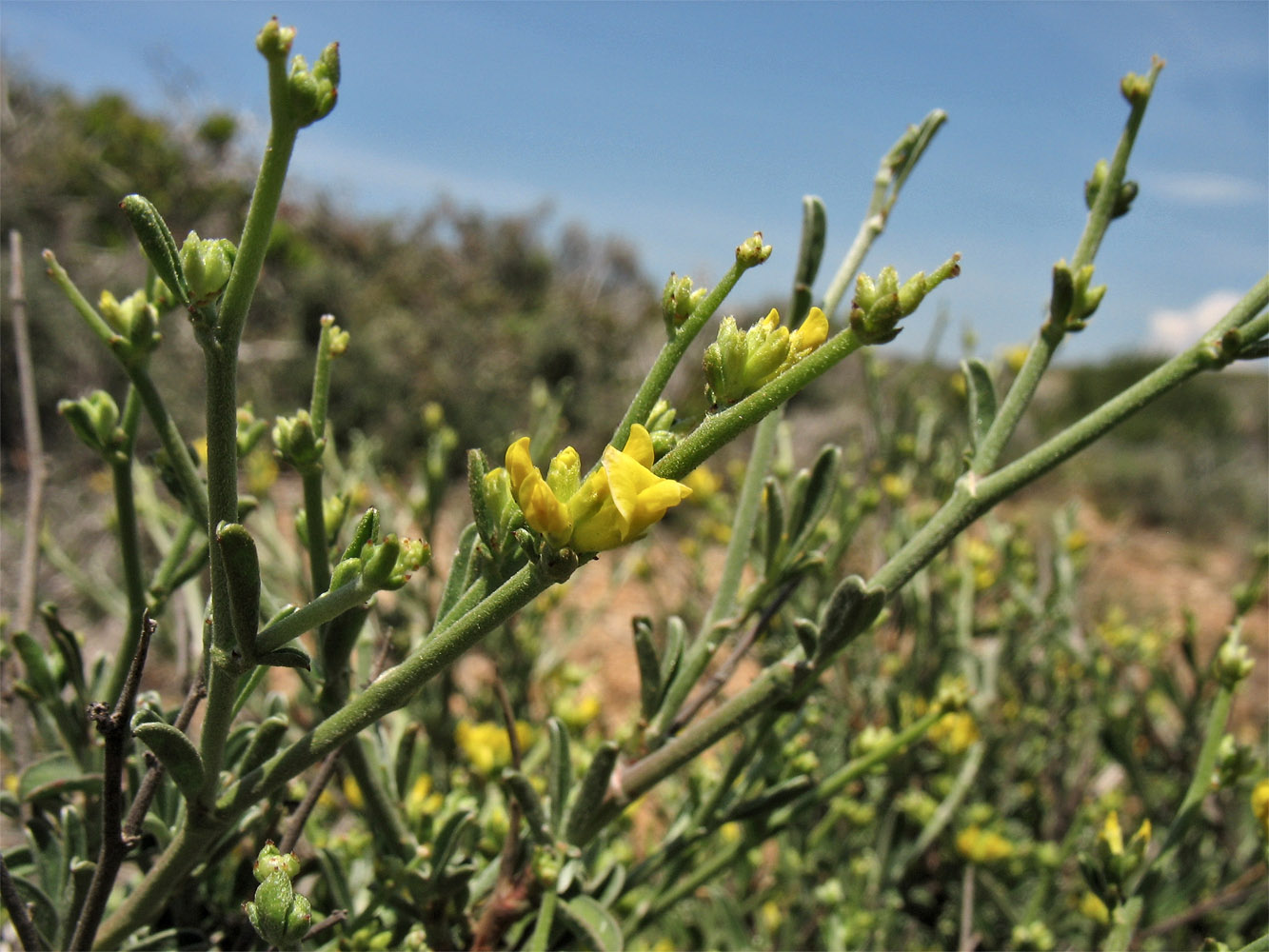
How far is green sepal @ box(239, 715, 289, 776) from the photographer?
671 mm

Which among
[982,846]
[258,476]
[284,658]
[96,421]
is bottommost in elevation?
[982,846]

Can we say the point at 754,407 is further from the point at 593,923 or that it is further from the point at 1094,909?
the point at 1094,909

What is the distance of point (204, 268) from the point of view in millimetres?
509

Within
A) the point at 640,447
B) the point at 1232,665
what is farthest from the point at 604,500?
the point at 1232,665

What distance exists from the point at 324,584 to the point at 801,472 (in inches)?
21.2

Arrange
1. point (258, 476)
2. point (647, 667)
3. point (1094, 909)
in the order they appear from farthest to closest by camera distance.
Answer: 1. point (258, 476)
2. point (1094, 909)
3. point (647, 667)

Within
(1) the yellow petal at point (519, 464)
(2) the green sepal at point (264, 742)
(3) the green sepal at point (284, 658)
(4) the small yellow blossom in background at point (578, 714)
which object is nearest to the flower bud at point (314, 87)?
(1) the yellow petal at point (519, 464)

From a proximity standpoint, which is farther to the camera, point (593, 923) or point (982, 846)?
point (982, 846)

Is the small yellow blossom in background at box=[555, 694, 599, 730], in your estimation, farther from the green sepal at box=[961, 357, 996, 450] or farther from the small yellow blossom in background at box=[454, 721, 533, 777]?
the green sepal at box=[961, 357, 996, 450]

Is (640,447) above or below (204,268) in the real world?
below

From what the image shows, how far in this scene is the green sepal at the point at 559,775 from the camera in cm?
95

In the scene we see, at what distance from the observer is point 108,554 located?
6.01 metres

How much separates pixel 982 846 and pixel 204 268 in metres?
1.95

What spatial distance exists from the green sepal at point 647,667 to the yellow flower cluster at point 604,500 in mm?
394
